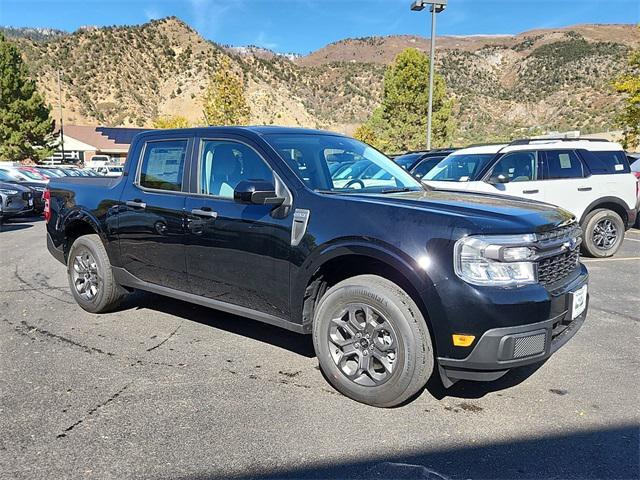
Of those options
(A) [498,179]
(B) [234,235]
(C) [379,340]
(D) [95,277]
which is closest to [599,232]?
(A) [498,179]

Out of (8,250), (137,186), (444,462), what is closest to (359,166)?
(137,186)

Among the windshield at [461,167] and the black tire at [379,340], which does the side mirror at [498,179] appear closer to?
the windshield at [461,167]

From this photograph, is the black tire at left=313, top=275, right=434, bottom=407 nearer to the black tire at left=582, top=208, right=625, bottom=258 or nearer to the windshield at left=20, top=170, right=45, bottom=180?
the black tire at left=582, top=208, right=625, bottom=258

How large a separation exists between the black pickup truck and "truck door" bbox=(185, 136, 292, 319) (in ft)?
0.04

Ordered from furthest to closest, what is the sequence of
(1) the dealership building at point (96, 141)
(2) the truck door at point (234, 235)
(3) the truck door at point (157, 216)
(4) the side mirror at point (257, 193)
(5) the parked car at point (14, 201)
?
(1) the dealership building at point (96, 141) < (5) the parked car at point (14, 201) < (3) the truck door at point (157, 216) < (2) the truck door at point (234, 235) < (4) the side mirror at point (257, 193)

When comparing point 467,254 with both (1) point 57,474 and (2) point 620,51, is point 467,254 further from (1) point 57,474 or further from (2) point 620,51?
(2) point 620,51

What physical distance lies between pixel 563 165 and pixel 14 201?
13.2 m

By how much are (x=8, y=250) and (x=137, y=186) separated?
630cm

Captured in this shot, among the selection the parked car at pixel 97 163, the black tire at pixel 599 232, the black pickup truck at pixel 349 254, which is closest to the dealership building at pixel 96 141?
the parked car at pixel 97 163

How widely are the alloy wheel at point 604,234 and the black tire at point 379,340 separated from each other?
6.96 meters

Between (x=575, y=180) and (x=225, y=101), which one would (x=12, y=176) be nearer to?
(x=225, y=101)

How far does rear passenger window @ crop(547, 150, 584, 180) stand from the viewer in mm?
8633

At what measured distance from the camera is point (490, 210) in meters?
3.36

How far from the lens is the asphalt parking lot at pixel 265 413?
9.07 ft
